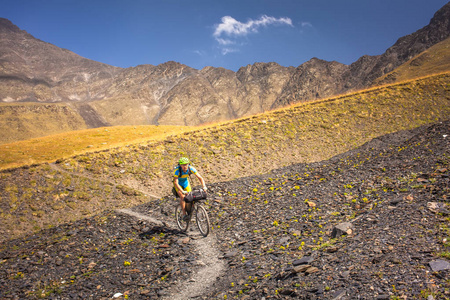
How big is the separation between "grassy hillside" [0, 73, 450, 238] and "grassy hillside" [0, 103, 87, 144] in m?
155

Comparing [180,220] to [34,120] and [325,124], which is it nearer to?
[325,124]

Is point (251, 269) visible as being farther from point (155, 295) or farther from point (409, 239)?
point (409, 239)

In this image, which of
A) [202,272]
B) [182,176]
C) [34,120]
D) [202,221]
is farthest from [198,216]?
[34,120]

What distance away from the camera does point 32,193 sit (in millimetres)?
15945

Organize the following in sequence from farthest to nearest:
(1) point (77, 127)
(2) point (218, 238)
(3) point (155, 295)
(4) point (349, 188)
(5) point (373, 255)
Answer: (1) point (77, 127) → (4) point (349, 188) → (2) point (218, 238) → (3) point (155, 295) → (5) point (373, 255)

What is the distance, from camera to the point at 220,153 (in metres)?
22.9

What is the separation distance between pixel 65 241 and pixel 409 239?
12347 mm

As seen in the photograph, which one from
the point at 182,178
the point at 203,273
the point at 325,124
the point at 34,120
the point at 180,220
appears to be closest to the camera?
the point at 203,273

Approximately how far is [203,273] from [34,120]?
207m

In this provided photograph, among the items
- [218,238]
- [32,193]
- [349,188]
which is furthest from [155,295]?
[32,193]

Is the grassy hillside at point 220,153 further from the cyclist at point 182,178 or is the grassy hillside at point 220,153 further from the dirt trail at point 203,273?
the dirt trail at point 203,273

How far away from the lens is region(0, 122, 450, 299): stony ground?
16.7ft

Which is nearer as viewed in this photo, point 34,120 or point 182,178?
point 182,178

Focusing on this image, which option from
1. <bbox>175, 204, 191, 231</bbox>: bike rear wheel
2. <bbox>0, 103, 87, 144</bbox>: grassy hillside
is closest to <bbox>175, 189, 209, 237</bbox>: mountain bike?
<bbox>175, 204, 191, 231</bbox>: bike rear wheel
